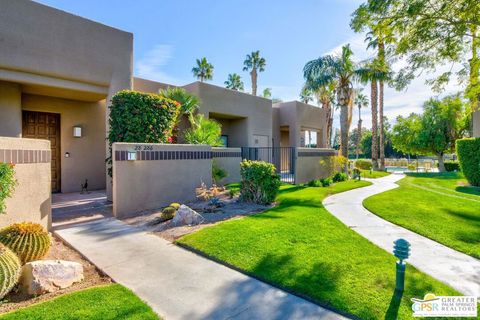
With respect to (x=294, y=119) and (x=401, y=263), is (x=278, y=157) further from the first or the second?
(x=401, y=263)

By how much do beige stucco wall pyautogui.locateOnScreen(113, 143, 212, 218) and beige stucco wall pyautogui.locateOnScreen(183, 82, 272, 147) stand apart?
4.64m

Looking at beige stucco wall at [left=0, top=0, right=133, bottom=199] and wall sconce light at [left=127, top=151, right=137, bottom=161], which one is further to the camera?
beige stucco wall at [left=0, top=0, right=133, bottom=199]

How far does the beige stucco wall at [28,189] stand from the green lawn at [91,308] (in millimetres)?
2313

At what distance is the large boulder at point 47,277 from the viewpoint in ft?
10.0

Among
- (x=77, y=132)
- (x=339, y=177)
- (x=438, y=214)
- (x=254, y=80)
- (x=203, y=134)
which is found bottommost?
(x=438, y=214)

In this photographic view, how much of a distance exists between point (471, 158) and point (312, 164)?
261 inches

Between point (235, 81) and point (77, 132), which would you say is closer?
point (77, 132)

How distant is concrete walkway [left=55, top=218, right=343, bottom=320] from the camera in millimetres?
2730

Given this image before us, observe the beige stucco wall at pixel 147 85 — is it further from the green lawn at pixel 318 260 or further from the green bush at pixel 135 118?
the green lawn at pixel 318 260

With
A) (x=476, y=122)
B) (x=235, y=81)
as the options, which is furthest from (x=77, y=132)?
(x=235, y=81)

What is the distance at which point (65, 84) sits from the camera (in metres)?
8.24

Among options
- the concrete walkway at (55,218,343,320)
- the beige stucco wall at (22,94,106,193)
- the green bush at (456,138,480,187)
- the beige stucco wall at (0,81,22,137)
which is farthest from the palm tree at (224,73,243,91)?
the concrete walkway at (55,218,343,320)

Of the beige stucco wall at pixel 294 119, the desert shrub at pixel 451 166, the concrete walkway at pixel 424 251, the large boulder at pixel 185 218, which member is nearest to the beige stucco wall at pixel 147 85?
the large boulder at pixel 185 218

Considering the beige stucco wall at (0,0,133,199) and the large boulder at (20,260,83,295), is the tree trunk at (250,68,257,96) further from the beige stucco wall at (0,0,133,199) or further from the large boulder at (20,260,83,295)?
the large boulder at (20,260,83,295)
